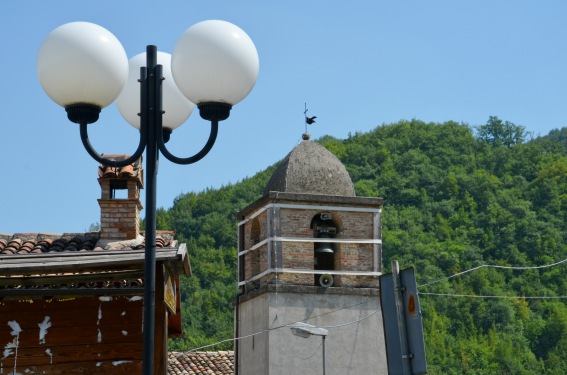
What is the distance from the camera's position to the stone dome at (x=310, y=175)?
2538cm

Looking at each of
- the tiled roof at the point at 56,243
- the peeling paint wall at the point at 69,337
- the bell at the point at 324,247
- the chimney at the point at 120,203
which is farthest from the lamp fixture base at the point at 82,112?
A: the bell at the point at 324,247

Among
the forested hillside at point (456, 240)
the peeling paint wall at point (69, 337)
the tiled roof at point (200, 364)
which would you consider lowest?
the peeling paint wall at point (69, 337)

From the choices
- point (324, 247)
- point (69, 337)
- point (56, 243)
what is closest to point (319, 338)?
point (324, 247)

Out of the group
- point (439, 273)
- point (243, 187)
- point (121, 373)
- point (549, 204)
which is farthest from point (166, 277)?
point (549, 204)

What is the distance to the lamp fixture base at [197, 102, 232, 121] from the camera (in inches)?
269

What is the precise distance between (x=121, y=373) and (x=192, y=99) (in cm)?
369

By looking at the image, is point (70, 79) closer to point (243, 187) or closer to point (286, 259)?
point (286, 259)

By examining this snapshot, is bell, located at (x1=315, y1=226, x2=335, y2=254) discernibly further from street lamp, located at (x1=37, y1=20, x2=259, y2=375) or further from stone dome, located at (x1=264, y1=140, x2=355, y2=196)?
street lamp, located at (x1=37, y1=20, x2=259, y2=375)

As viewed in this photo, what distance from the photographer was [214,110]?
22.5ft

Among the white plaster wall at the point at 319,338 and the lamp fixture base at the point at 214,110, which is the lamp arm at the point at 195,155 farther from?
the white plaster wall at the point at 319,338

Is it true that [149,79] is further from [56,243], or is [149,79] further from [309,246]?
[309,246]

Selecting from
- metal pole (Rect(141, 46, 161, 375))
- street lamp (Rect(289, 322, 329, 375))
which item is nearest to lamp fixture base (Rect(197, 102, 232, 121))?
metal pole (Rect(141, 46, 161, 375))

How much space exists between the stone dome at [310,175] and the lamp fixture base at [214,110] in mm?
18335

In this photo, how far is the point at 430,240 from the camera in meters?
70.4
